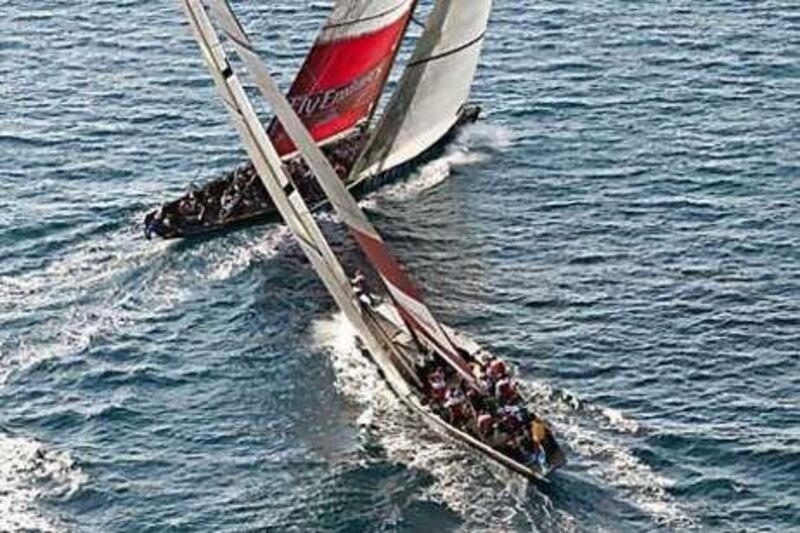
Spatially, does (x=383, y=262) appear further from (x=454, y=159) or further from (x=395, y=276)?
(x=454, y=159)

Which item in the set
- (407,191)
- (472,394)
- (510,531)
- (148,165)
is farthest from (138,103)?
(510,531)

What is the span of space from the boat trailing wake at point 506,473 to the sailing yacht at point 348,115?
16367 mm

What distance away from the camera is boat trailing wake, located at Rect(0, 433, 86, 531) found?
248 ft

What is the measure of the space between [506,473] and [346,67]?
34.9m

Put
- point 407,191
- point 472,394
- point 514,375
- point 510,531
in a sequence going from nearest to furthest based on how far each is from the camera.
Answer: point 510,531, point 472,394, point 514,375, point 407,191

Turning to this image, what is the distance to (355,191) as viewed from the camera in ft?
338

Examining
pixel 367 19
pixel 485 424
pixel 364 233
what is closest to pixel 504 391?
pixel 485 424

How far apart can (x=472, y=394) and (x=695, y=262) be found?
19497 millimetres

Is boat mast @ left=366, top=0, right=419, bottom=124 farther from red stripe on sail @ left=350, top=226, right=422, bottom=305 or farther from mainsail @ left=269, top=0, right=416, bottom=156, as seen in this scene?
red stripe on sail @ left=350, top=226, right=422, bottom=305

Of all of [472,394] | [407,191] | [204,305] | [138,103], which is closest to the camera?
[472,394]

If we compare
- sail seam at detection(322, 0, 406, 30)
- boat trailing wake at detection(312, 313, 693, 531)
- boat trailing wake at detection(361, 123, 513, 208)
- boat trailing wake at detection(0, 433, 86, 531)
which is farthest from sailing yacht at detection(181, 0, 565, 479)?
sail seam at detection(322, 0, 406, 30)

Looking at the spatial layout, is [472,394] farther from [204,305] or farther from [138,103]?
[138,103]

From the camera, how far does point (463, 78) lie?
4186 inches

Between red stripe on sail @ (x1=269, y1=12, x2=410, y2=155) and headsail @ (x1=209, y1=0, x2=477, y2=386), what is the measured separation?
68.7 ft
